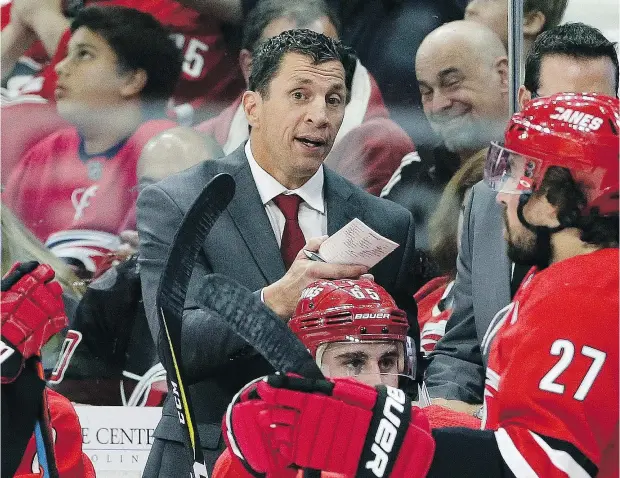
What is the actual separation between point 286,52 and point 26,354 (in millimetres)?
868

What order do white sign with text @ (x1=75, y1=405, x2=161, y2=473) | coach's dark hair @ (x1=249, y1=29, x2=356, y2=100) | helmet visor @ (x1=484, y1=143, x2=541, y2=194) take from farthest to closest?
white sign with text @ (x1=75, y1=405, x2=161, y2=473) → coach's dark hair @ (x1=249, y1=29, x2=356, y2=100) → helmet visor @ (x1=484, y1=143, x2=541, y2=194)

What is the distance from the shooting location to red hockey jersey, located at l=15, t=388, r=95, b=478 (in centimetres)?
246

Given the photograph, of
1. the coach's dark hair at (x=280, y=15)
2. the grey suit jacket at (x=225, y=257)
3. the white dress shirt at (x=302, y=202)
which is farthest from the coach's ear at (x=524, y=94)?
the coach's dark hair at (x=280, y=15)

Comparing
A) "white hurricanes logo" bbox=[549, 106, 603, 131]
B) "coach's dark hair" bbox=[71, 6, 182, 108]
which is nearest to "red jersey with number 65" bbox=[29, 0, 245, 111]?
"coach's dark hair" bbox=[71, 6, 182, 108]

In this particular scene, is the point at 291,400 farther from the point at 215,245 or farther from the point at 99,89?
the point at 99,89

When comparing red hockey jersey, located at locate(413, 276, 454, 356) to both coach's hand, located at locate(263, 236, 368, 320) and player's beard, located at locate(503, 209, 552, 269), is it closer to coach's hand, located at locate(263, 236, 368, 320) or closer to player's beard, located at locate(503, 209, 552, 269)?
coach's hand, located at locate(263, 236, 368, 320)

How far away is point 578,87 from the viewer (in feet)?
8.95

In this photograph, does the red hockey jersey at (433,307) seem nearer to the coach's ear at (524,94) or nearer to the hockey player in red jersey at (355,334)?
the coach's ear at (524,94)

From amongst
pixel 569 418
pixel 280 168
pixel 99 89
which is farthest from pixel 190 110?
pixel 569 418

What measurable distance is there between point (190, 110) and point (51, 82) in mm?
372

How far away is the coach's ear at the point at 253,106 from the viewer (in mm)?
2527

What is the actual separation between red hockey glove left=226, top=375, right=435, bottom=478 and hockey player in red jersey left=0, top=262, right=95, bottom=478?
52 centimetres

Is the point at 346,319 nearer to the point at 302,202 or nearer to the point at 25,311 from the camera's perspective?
the point at 302,202

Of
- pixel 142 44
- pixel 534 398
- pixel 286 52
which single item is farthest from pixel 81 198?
pixel 534 398
